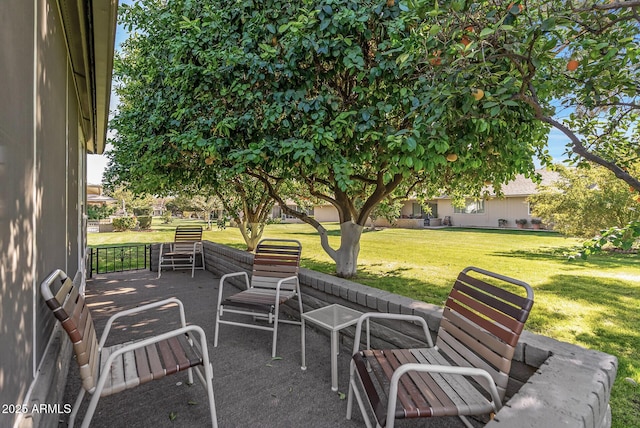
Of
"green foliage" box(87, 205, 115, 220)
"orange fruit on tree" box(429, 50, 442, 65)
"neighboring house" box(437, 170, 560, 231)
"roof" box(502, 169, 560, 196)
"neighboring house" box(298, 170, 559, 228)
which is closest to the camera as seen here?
"orange fruit on tree" box(429, 50, 442, 65)

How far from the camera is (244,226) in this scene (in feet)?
30.0

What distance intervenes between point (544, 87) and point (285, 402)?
140 inches

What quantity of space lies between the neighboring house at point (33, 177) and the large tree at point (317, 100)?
128 centimetres

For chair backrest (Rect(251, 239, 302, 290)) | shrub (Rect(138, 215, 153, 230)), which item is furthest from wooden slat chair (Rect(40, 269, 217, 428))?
shrub (Rect(138, 215, 153, 230))

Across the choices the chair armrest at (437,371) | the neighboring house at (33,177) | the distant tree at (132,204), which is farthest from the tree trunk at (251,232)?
the distant tree at (132,204)

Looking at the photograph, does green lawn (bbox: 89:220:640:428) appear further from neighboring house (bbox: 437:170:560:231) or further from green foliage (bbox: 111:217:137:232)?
green foliage (bbox: 111:217:137:232)

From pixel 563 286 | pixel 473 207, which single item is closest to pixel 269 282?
pixel 563 286

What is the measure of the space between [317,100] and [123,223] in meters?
20.1

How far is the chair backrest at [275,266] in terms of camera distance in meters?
4.25

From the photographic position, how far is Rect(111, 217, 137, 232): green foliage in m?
19.7

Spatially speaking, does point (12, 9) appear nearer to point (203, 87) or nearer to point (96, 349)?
point (96, 349)

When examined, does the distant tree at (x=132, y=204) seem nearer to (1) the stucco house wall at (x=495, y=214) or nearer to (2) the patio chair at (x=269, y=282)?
(1) the stucco house wall at (x=495, y=214)

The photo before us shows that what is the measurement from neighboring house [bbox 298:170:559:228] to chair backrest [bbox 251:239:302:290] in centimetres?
1653

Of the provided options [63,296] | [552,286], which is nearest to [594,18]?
[63,296]
